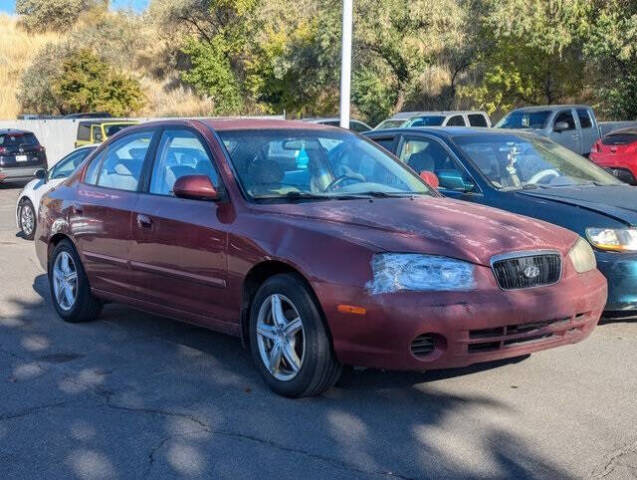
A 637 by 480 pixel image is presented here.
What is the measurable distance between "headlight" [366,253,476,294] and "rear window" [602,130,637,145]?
14.4 metres

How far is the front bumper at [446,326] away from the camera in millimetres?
4883

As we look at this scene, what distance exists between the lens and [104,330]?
736 cm

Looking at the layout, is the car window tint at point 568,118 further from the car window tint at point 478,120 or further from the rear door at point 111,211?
the rear door at point 111,211

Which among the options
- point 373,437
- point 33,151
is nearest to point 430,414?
point 373,437

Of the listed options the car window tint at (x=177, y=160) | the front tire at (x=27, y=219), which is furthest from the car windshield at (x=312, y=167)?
the front tire at (x=27, y=219)

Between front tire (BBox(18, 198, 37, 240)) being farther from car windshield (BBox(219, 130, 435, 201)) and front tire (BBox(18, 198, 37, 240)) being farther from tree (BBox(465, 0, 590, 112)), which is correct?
tree (BBox(465, 0, 590, 112))

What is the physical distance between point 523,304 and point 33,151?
865 inches

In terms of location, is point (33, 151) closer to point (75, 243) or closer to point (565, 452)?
point (75, 243)

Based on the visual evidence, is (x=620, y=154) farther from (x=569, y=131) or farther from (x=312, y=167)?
(x=312, y=167)

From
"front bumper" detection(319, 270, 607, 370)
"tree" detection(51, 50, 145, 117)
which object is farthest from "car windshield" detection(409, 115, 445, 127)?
"tree" detection(51, 50, 145, 117)

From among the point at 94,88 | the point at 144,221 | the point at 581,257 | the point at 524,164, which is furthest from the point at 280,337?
the point at 94,88

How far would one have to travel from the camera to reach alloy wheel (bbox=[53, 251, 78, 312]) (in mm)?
7539

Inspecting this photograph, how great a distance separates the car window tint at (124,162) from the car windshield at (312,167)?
36.4 inches

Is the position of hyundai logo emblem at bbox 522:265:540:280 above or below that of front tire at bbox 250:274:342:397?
above
